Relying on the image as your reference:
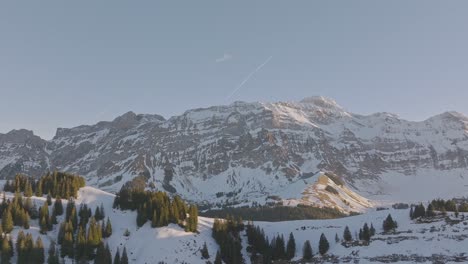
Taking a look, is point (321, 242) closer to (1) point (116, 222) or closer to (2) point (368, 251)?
(2) point (368, 251)

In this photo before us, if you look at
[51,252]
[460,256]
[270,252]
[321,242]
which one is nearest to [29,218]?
[51,252]

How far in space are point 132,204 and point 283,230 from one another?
45270 millimetres

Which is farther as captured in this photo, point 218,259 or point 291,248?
point 291,248

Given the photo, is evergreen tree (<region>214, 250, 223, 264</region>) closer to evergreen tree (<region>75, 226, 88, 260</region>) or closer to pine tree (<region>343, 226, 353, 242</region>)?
evergreen tree (<region>75, 226, 88, 260</region>)

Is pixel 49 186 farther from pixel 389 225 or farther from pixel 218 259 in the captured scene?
pixel 389 225

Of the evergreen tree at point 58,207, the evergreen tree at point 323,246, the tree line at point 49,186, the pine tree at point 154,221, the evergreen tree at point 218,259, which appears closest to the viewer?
the evergreen tree at point 218,259

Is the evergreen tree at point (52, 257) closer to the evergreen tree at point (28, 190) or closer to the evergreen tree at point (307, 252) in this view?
the evergreen tree at point (28, 190)

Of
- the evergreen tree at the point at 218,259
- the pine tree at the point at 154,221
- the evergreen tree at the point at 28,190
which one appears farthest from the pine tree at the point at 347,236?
the evergreen tree at the point at 28,190

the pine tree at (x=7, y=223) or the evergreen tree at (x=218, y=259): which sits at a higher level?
the pine tree at (x=7, y=223)

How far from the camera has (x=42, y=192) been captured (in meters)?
164

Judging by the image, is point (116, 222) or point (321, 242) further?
point (116, 222)

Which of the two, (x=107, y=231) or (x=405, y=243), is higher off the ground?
(x=107, y=231)

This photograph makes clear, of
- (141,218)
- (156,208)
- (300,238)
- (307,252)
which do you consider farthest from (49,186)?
(307,252)

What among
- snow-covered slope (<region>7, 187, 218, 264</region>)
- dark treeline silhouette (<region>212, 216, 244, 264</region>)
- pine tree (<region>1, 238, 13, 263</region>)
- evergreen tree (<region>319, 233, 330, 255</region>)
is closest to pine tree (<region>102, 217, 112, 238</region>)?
snow-covered slope (<region>7, 187, 218, 264</region>)
